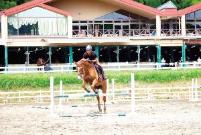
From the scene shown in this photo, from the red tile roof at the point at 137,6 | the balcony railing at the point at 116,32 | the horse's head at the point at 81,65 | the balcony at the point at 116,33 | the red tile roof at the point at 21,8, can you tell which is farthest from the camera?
the balcony railing at the point at 116,32

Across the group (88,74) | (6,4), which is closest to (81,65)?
(88,74)

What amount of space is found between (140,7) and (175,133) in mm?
35905

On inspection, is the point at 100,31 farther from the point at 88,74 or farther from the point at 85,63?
the point at 85,63

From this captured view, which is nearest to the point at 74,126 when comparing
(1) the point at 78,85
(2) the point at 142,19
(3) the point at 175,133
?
(3) the point at 175,133

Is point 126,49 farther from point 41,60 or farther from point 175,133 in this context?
point 175,133

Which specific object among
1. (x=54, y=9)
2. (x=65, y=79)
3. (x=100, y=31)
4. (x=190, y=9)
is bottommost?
(x=65, y=79)

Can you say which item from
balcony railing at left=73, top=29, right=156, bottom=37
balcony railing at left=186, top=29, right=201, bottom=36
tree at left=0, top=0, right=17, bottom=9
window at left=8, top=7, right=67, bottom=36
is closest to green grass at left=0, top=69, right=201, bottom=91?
window at left=8, top=7, right=67, bottom=36

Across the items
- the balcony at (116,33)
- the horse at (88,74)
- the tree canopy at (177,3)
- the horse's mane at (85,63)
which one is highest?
the tree canopy at (177,3)

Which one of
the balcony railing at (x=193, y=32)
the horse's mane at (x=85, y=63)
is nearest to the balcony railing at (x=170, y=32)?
the balcony railing at (x=193, y=32)

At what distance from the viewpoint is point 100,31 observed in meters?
50.7

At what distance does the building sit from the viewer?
4612 cm

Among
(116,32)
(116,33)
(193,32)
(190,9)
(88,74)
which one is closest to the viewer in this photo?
(88,74)

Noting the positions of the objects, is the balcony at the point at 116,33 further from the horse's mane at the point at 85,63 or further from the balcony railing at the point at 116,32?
the horse's mane at the point at 85,63

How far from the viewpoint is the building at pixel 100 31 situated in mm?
46125
